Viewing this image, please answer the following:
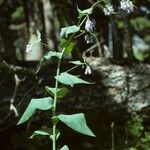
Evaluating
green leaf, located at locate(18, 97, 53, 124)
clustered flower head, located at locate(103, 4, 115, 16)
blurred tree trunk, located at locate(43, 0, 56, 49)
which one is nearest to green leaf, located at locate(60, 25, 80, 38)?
clustered flower head, located at locate(103, 4, 115, 16)

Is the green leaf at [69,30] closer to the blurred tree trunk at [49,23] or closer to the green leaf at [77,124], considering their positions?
the green leaf at [77,124]

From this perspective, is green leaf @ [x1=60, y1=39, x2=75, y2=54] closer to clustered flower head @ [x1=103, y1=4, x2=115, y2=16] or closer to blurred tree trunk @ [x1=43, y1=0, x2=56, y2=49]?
clustered flower head @ [x1=103, y1=4, x2=115, y2=16]

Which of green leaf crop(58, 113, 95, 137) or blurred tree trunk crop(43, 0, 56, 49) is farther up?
blurred tree trunk crop(43, 0, 56, 49)

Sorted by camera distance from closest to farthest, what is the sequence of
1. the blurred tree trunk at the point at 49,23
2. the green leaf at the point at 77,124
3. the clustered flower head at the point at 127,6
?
the green leaf at the point at 77,124 → the clustered flower head at the point at 127,6 → the blurred tree trunk at the point at 49,23

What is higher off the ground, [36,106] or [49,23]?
[49,23]

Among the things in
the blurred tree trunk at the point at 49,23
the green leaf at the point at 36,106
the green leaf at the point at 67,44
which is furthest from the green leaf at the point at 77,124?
the blurred tree trunk at the point at 49,23

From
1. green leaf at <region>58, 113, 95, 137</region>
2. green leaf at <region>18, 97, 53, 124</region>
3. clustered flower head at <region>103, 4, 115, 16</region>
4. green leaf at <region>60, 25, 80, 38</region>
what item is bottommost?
green leaf at <region>58, 113, 95, 137</region>

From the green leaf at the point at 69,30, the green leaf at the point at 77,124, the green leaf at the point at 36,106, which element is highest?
the green leaf at the point at 69,30

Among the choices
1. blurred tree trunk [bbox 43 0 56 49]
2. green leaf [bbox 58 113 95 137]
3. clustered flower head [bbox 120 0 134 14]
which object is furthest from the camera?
blurred tree trunk [bbox 43 0 56 49]

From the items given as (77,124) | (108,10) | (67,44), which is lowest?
(77,124)

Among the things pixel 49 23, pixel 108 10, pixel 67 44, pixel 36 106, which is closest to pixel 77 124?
pixel 36 106

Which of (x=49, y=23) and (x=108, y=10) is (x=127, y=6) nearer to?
(x=108, y=10)

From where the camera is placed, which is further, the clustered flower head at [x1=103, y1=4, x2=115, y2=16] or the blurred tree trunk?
the blurred tree trunk
